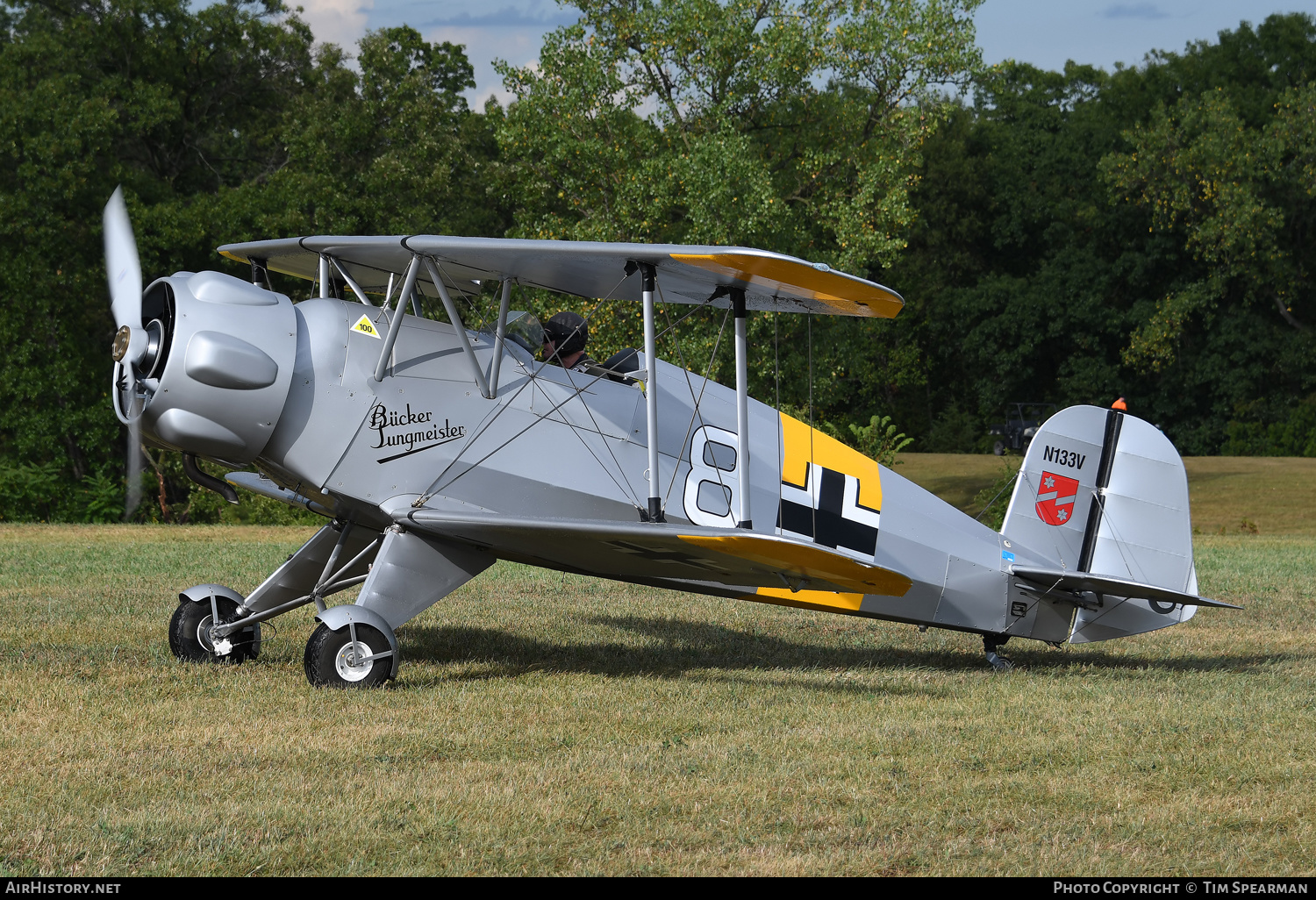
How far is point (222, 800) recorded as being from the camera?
4.61 m

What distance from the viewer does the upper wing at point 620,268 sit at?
6.41 m

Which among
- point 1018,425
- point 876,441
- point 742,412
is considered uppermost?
point 742,412

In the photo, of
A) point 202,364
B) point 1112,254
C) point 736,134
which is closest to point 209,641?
point 202,364

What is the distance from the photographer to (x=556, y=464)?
7387mm

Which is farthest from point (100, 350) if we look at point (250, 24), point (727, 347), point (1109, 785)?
point (1109, 785)

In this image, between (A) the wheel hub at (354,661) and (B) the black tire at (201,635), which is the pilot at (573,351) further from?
(B) the black tire at (201,635)

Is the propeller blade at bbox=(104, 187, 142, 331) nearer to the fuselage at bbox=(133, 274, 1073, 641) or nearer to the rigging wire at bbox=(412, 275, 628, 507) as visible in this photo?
the fuselage at bbox=(133, 274, 1073, 641)

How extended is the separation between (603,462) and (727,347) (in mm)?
14161

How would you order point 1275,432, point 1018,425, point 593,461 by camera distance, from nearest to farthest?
point 593,461, point 1275,432, point 1018,425

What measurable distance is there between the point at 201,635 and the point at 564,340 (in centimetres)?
298

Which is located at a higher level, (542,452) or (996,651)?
(542,452)

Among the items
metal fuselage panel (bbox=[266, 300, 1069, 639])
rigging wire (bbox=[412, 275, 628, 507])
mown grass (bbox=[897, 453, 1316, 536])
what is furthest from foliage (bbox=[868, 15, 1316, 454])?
rigging wire (bbox=[412, 275, 628, 507])

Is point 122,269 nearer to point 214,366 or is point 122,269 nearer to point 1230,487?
point 214,366

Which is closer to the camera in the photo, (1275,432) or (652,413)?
(652,413)
